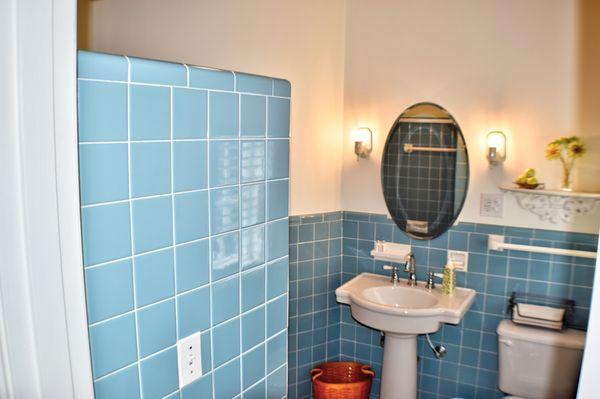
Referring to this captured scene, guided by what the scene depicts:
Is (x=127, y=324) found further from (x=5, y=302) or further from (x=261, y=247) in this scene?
(x=261, y=247)

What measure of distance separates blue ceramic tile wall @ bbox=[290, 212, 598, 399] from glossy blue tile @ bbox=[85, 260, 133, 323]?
1.84 m

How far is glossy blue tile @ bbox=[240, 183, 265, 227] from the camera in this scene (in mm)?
1339

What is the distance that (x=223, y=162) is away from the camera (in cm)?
126

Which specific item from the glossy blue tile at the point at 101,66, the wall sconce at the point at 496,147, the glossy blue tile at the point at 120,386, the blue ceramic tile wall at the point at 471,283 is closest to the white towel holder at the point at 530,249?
the blue ceramic tile wall at the point at 471,283

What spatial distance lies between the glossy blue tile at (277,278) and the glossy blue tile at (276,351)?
145 mm

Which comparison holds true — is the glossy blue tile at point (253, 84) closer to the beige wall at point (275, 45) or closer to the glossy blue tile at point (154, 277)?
the glossy blue tile at point (154, 277)

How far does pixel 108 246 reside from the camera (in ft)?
3.34

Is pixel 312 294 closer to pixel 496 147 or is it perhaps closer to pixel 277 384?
pixel 496 147

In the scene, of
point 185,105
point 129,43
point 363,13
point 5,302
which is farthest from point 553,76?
point 5,302

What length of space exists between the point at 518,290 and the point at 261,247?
5.89ft

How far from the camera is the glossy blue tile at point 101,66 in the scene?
944 millimetres

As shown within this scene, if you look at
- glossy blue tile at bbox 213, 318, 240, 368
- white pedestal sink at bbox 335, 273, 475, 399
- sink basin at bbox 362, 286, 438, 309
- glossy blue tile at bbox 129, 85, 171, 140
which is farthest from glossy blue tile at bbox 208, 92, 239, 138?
sink basin at bbox 362, 286, 438, 309

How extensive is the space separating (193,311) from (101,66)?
61 centimetres

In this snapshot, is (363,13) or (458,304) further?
(363,13)
